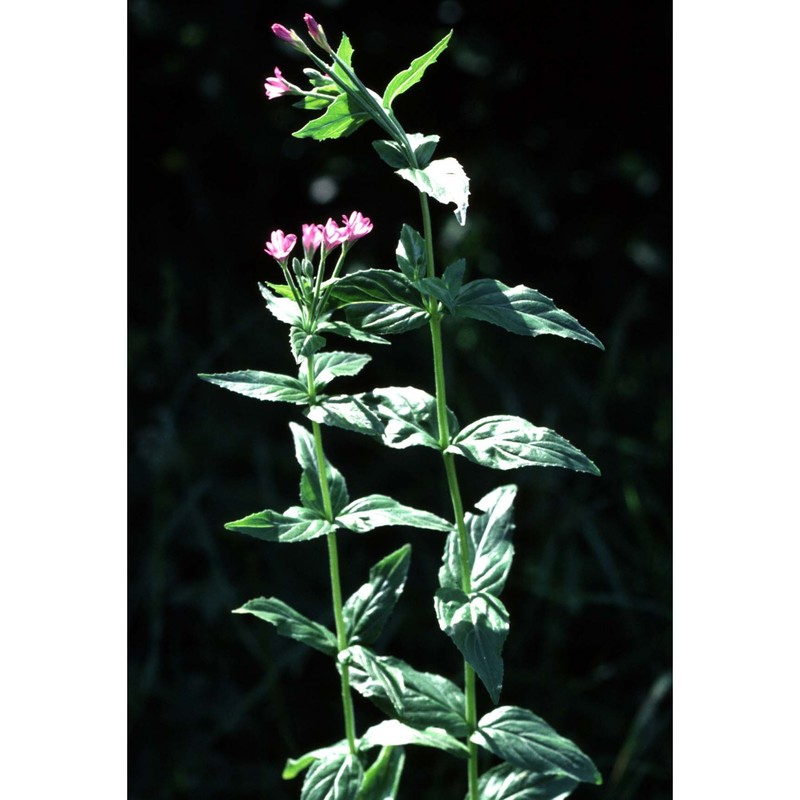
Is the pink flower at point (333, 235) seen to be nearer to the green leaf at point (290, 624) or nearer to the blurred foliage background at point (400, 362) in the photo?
the green leaf at point (290, 624)

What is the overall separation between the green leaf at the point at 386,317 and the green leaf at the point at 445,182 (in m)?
0.11

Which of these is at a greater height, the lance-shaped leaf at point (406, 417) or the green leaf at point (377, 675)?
the lance-shaped leaf at point (406, 417)

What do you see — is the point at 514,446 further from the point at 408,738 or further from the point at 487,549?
the point at 408,738

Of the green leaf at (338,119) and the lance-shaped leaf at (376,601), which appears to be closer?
the green leaf at (338,119)

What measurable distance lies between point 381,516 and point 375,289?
195mm

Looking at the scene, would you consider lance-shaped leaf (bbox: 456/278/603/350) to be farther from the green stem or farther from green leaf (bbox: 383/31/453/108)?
green leaf (bbox: 383/31/453/108)

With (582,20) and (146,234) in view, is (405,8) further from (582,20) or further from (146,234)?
(146,234)

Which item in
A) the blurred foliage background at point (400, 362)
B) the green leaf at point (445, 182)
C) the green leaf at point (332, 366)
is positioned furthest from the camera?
the blurred foliage background at point (400, 362)

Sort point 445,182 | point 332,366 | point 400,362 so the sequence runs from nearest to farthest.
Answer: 1. point 445,182
2. point 332,366
3. point 400,362

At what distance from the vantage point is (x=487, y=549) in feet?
3.27

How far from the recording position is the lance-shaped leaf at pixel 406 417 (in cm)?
88

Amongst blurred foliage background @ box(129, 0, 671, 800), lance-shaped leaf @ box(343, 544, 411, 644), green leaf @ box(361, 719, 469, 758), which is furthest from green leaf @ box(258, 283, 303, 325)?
blurred foliage background @ box(129, 0, 671, 800)

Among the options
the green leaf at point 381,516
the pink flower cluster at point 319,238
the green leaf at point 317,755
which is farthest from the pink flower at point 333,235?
the green leaf at point 317,755

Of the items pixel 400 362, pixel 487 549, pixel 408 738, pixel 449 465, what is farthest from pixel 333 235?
pixel 400 362
